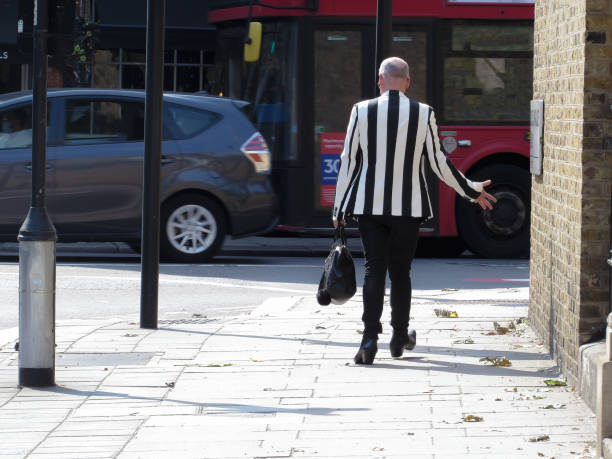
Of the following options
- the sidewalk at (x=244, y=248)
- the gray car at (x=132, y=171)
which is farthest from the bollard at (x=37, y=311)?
the sidewalk at (x=244, y=248)

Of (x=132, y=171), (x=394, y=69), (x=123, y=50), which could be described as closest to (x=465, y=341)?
(x=394, y=69)

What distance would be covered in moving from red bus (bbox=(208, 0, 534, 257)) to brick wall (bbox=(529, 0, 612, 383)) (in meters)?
7.05

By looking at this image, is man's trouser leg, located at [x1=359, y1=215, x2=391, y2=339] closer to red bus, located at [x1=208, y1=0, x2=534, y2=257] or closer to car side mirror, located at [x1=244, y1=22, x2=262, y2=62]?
red bus, located at [x1=208, y1=0, x2=534, y2=257]

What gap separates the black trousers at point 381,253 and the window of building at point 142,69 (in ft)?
51.5

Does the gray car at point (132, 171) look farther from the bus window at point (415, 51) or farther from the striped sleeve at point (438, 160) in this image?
the striped sleeve at point (438, 160)

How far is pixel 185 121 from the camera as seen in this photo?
13.7 m

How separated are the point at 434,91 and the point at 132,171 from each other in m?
3.55

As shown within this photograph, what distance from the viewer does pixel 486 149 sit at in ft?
47.7

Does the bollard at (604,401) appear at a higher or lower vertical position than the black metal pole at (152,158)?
lower

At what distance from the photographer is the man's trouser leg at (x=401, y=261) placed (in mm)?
7137

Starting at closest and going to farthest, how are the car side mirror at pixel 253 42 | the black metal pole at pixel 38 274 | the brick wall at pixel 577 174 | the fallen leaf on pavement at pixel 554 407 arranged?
the fallen leaf on pavement at pixel 554 407 < the brick wall at pixel 577 174 < the black metal pole at pixel 38 274 < the car side mirror at pixel 253 42

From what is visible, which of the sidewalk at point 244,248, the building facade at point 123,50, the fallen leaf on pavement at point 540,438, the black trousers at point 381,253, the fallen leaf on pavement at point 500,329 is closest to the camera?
the fallen leaf on pavement at point 540,438

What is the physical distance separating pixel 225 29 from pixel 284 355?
8692mm

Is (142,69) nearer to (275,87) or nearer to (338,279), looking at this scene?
(275,87)
